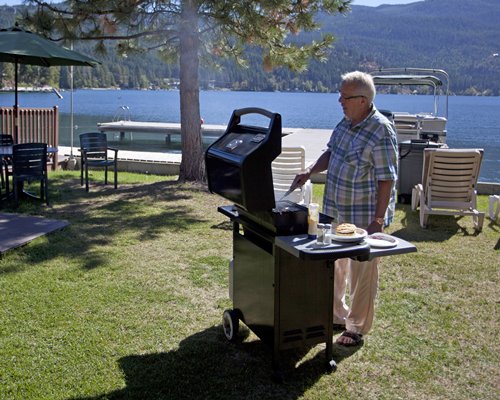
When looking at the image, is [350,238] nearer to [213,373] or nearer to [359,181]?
[359,181]

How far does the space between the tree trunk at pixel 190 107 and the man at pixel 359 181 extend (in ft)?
17.4

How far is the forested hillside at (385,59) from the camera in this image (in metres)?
74.9

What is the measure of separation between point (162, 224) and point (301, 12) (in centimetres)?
373

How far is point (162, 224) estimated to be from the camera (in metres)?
6.13

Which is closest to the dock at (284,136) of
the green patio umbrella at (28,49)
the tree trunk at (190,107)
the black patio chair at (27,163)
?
the tree trunk at (190,107)

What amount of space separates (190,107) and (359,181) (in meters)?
5.68

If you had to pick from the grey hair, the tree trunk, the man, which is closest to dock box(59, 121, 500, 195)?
the tree trunk

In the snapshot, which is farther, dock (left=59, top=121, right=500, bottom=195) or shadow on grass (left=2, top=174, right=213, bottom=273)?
dock (left=59, top=121, right=500, bottom=195)

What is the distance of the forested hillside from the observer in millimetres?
74938

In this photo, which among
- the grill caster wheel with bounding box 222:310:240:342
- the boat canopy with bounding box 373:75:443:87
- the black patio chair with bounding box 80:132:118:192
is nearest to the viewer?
the grill caster wheel with bounding box 222:310:240:342

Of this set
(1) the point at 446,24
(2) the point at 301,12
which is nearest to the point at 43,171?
(2) the point at 301,12

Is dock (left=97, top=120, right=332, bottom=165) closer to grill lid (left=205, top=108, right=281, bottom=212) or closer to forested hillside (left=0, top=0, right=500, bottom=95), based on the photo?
grill lid (left=205, top=108, right=281, bottom=212)

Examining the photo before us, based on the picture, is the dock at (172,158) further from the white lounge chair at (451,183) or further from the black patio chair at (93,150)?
the white lounge chair at (451,183)

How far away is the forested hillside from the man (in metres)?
30.5
